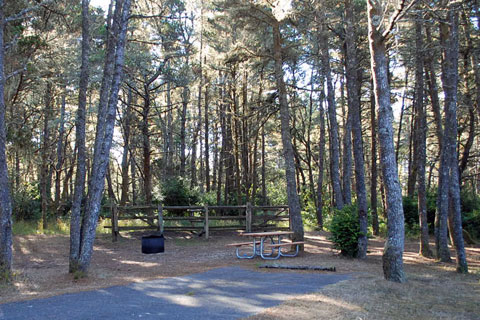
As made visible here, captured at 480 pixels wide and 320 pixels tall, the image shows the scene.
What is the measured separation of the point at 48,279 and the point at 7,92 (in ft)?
22.1

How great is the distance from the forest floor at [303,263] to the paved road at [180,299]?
1.60 ft

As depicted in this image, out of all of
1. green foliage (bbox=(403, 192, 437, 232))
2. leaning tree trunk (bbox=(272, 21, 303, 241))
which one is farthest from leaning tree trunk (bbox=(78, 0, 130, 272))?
green foliage (bbox=(403, 192, 437, 232))

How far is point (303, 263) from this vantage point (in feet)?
34.2

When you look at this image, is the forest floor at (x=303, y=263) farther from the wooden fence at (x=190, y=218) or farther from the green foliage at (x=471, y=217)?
the green foliage at (x=471, y=217)

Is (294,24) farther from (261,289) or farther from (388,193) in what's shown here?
(261,289)

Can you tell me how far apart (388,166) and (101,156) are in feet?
21.8

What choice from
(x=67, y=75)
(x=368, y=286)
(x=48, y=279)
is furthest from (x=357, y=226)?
(x=67, y=75)

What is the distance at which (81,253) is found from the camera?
9008 millimetres

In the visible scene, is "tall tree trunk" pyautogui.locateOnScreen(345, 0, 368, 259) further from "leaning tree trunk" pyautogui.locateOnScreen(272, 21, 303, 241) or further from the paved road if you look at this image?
the paved road

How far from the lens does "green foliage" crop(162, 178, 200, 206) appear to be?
1956cm

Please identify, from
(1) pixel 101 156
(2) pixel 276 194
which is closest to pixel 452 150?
(1) pixel 101 156

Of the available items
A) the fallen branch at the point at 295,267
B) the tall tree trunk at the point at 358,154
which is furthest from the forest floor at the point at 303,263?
the tall tree trunk at the point at 358,154

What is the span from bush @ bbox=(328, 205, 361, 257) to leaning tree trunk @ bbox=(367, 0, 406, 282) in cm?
345

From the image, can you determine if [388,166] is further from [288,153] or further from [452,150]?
[288,153]
